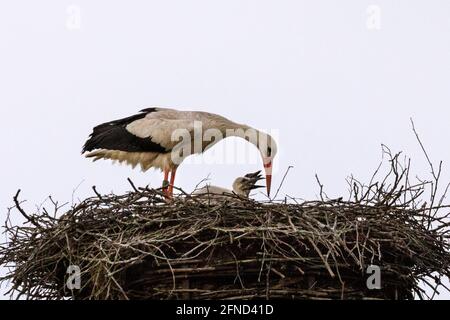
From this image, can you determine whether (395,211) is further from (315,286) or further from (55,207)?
(55,207)

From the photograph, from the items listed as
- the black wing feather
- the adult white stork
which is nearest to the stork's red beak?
the adult white stork

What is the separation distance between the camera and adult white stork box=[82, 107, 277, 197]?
9.93 metres

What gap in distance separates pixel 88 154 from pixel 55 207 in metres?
2.37

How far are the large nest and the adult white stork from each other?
238cm

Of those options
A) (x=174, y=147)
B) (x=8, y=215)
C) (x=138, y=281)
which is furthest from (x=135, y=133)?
(x=138, y=281)

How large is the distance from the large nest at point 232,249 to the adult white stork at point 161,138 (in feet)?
7.82

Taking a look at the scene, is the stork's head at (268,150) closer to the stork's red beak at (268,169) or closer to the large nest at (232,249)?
the stork's red beak at (268,169)

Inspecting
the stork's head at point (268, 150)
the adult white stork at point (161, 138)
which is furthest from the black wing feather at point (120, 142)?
the stork's head at point (268, 150)

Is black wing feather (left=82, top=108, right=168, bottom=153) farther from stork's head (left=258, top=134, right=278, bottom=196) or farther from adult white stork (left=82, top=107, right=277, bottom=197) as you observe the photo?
stork's head (left=258, top=134, right=278, bottom=196)

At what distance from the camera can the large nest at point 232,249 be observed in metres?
7.06

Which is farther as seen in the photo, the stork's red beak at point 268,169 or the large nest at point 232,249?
the stork's red beak at point 268,169

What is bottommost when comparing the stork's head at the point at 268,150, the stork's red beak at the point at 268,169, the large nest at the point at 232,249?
the large nest at the point at 232,249

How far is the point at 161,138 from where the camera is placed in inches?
392

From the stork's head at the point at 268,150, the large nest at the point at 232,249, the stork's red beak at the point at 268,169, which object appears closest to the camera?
the large nest at the point at 232,249
